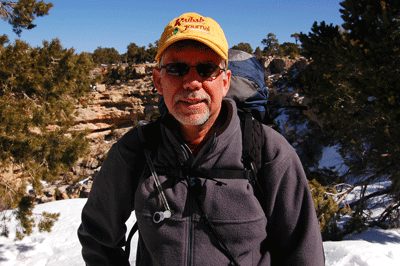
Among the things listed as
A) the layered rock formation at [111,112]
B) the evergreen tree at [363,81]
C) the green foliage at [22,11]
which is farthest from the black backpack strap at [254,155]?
the layered rock formation at [111,112]

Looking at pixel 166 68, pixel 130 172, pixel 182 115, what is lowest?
pixel 130 172

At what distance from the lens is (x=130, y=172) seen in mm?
1205

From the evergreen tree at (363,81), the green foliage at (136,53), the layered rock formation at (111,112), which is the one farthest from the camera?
the green foliage at (136,53)

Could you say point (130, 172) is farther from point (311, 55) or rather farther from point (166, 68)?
point (311, 55)

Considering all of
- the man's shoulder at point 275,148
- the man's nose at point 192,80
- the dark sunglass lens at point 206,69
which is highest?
the dark sunglass lens at point 206,69

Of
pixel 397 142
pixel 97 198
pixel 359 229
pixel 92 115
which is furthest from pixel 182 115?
pixel 92 115

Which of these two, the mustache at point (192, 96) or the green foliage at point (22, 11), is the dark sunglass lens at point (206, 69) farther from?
the green foliage at point (22, 11)

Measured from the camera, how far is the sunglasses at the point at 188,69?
112 cm

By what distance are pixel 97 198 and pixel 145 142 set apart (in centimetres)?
37

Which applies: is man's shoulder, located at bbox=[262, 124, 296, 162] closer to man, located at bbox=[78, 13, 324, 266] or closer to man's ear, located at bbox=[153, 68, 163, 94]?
man, located at bbox=[78, 13, 324, 266]

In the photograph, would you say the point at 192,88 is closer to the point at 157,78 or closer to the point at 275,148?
the point at 157,78

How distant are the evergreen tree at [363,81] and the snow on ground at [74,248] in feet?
2.53

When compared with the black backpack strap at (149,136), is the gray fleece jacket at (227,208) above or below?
below

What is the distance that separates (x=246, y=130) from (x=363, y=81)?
4.80 metres
